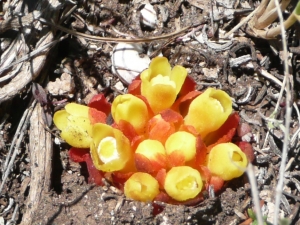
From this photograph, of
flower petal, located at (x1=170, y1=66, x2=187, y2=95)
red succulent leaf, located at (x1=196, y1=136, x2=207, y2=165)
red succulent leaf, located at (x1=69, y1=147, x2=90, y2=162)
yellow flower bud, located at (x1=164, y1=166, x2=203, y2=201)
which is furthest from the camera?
red succulent leaf, located at (x1=69, y1=147, x2=90, y2=162)

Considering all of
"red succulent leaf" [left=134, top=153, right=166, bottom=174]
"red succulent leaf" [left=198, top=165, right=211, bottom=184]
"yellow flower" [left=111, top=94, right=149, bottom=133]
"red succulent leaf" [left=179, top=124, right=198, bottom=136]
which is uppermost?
"yellow flower" [left=111, top=94, right=149, bottom=133]

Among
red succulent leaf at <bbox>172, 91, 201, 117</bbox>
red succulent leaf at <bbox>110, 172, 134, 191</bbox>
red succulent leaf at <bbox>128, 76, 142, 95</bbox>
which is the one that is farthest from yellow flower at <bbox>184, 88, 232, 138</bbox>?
red succulent leaf at <bbox>110, 172, 134, 191</bbox>

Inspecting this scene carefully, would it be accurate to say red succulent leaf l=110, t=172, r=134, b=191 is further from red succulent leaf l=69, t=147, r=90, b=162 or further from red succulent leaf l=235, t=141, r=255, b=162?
red succulent leaf l=235, t=141, r=255, b=162

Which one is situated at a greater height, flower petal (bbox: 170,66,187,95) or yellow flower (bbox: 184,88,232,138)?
flower petal (bbox: 170,66,187,95)

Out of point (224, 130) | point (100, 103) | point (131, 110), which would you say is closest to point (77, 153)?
point (100, 103)

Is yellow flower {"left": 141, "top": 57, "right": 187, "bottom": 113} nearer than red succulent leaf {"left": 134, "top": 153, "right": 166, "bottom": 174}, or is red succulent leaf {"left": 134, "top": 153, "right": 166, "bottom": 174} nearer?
red succulent leaf {"left": 134, "top": 153, "right": 166, "bottom": 174}

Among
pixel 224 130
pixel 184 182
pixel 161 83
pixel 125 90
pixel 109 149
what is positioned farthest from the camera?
pixel 125 90

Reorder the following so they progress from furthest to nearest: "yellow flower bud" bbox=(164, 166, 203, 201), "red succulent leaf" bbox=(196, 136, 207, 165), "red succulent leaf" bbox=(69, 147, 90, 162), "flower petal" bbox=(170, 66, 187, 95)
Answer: "red succulent leaf" bbox=(69, 147, 90, 162) → "flower petal" bbox=(170, 66, 187, 95) → "red succulent leaf" bbox=(196, 136, 207, 165) → "yellow flower bud" bbox=(164, 166, 203, 201)

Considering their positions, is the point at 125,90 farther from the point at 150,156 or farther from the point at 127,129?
the point at 150,156
